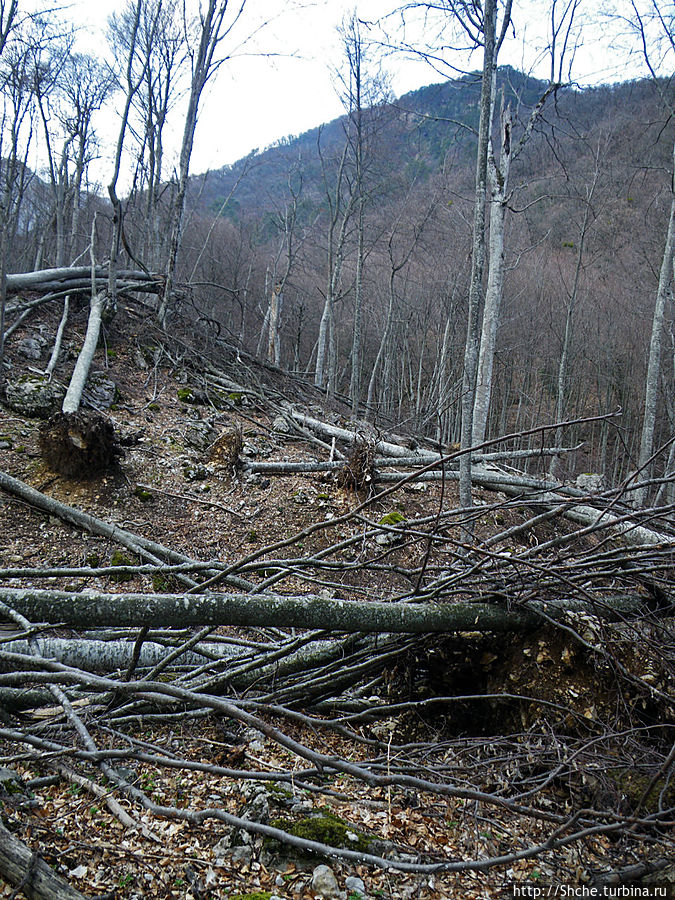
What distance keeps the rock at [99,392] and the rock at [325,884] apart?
6951 mm

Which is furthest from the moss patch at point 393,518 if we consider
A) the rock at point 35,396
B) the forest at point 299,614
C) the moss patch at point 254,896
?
the rock at point 35,396

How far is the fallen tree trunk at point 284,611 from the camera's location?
2.06m

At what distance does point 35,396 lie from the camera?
7.24 metres

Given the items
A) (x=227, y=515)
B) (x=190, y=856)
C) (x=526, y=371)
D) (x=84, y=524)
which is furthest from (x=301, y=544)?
(x=526, y=371)

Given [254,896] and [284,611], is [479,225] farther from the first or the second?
[254,896]

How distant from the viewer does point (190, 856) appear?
1894 millimetres

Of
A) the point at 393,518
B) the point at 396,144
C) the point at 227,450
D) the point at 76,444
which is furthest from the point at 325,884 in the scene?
the point at 396,144

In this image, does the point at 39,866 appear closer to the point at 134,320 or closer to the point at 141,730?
the point at 141,730

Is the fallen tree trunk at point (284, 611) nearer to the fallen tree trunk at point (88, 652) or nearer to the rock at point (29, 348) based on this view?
the fallen tree trunk at point (88, 652)

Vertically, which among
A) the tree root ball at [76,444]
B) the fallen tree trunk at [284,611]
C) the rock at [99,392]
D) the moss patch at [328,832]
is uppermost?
the rock at [99,392]

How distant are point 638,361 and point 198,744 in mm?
21394

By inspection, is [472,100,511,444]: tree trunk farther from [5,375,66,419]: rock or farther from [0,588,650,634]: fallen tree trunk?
[5,375,66,419]: rock

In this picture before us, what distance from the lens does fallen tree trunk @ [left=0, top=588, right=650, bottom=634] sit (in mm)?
2057

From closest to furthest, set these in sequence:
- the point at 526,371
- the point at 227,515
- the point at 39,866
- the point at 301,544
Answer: the point at 39,866 → the point at 301,544 → the point at 227,515 → the point at 526,371
